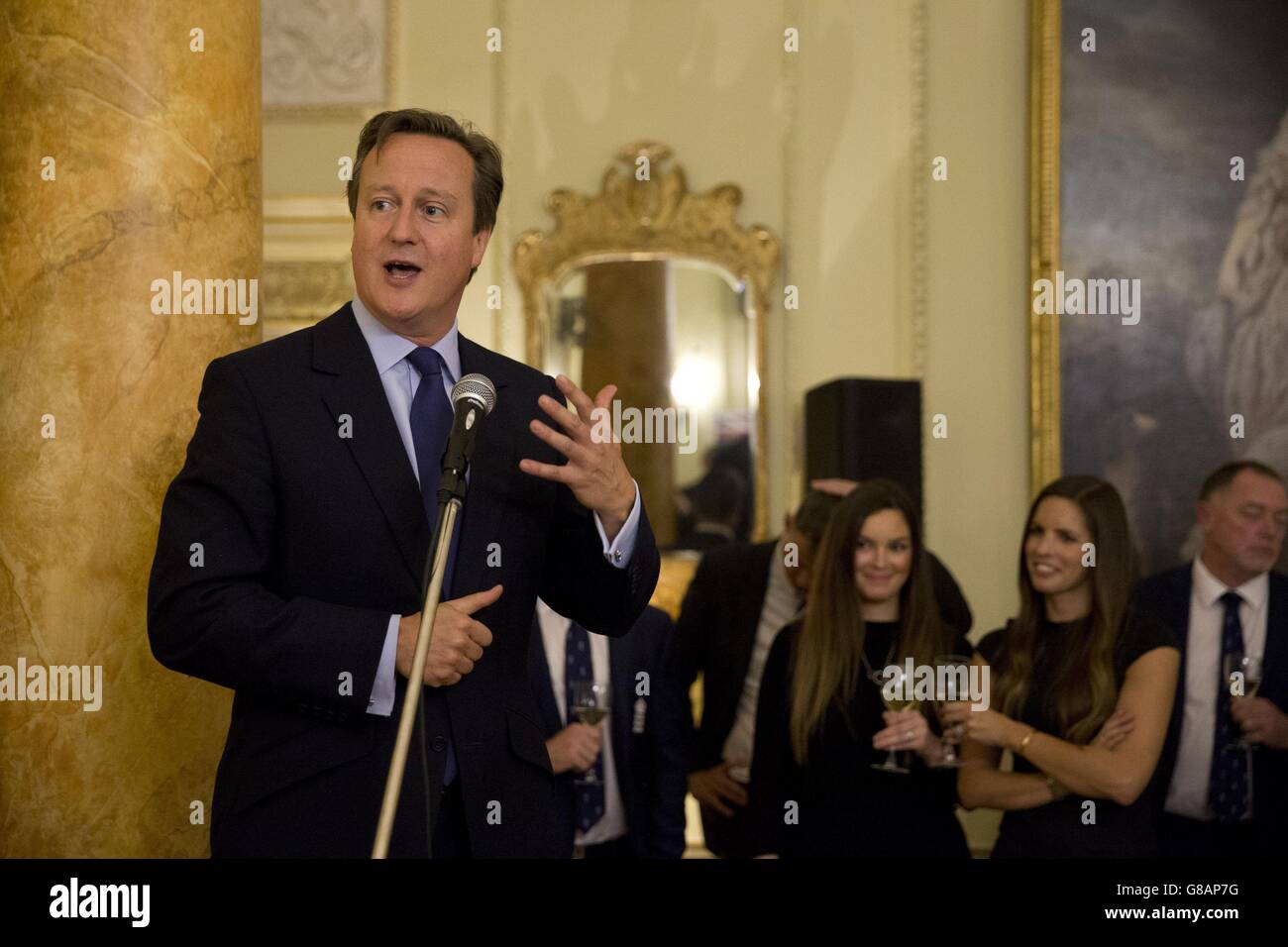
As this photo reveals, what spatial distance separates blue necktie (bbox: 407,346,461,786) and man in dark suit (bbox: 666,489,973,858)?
243 cm

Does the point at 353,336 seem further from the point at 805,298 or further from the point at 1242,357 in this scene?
the point at 1242,357

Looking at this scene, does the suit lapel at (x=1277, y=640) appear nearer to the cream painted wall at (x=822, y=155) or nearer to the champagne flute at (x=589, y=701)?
the champagne flute at (x=589, y=701)

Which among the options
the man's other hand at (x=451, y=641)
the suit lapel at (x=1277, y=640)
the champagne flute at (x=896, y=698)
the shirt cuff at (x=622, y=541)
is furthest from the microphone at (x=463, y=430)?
the suit lapel at (x=1277, y=640)

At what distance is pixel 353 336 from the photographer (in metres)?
2.13

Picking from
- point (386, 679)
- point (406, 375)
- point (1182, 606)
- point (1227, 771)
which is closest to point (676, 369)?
point (1182, 606)

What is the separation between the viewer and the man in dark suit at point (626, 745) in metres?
4.05

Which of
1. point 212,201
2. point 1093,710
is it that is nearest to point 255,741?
point 212,201

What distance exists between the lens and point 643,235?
709 centimetres

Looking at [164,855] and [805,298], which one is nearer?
[164,855]

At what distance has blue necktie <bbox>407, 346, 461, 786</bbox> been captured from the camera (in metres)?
2.04

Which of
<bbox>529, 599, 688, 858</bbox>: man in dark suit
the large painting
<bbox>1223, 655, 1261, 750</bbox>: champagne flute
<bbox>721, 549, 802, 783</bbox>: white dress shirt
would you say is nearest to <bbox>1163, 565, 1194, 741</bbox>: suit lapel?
<bbox>1223, 655, 1261, 750</bbox>: champagne flute

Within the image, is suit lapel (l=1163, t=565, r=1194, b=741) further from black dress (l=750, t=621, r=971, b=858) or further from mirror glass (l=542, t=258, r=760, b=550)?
mirror glass (l=542, t=258, r=760, b=550)

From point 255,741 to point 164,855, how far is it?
32.6 inches
